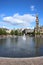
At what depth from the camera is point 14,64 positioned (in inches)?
557

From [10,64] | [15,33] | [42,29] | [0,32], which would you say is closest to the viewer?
[10,64]

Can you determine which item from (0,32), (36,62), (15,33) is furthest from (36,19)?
(36,62)

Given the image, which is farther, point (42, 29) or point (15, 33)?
point (42, 29)

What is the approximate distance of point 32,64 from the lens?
14.3 m

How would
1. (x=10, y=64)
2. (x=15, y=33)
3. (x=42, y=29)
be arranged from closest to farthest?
(x=10, y=64)
(x=15, y=33)
(x=42, y=29)

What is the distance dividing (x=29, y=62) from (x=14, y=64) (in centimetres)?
Answer: 156

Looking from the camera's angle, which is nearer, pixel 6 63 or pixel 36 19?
pixel 6 63

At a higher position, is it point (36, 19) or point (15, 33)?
point (36, 19)

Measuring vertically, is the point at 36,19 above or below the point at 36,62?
above

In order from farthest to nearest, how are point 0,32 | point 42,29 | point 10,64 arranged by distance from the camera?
1. point 42,29
2. point 0,32
3. point 10,64

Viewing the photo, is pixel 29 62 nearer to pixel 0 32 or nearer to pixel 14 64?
pixel 14 64

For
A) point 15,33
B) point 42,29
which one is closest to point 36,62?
point 15,33

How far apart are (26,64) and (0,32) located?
365 feet

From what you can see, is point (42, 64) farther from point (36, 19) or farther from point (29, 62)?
point (36, 19)
